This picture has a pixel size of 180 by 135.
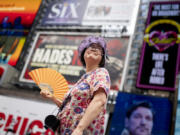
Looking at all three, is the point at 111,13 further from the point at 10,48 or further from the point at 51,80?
the point at 51,80

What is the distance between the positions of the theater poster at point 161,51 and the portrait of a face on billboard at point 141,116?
140cm

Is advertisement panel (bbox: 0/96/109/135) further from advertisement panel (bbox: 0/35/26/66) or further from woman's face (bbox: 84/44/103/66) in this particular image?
woman's face (bbox: 84/44/103/66)

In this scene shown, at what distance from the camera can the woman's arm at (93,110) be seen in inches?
44.6

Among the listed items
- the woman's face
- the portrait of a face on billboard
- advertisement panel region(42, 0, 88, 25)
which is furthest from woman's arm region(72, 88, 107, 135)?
advertisement panel region(42, 0, 88, 25)

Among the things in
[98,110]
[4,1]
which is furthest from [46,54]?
[98,110]

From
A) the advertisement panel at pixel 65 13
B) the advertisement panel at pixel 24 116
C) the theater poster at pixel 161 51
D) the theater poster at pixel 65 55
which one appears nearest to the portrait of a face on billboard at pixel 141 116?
the advertisement panel at pixel 24 116

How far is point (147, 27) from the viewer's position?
32.9 ft

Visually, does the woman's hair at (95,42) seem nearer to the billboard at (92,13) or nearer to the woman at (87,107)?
the woman at (87,107)

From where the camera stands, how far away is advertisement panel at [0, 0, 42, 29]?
13507 millimetres

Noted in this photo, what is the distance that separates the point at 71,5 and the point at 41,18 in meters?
2.70

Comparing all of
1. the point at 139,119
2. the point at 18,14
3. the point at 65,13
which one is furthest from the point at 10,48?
the point at 139,119

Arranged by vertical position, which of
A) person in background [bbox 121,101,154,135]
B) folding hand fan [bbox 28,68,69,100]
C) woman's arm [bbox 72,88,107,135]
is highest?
person in background [bbox 121,101,154,135]

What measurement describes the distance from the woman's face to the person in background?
5.86m

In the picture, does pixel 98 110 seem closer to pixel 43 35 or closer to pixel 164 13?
pixel 164 13
